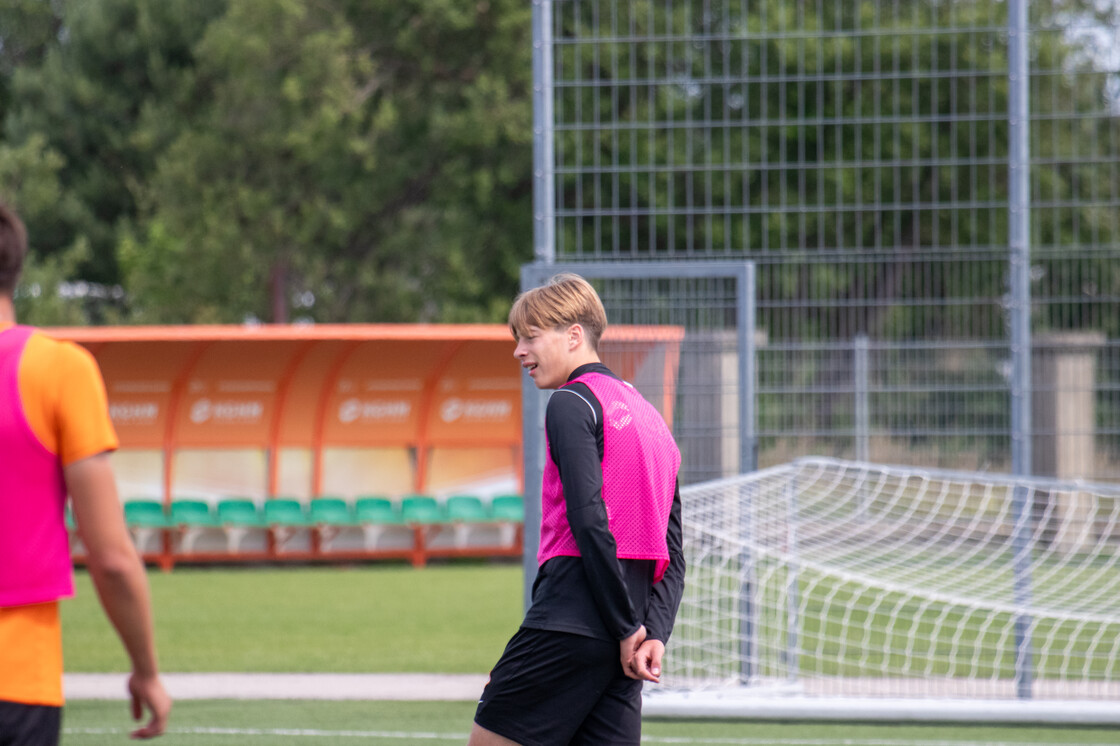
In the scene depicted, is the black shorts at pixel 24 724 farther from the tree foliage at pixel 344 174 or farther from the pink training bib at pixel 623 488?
the tree foliage at pixel 344 174

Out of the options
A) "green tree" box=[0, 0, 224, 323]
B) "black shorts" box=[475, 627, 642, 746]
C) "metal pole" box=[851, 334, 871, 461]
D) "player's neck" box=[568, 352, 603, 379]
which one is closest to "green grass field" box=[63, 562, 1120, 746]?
"metal pole" box=[851, 334, 871, 461]

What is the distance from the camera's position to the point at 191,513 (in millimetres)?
14281

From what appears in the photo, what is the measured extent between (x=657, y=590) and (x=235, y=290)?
25.2 meters

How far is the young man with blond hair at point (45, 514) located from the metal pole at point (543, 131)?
518 cm

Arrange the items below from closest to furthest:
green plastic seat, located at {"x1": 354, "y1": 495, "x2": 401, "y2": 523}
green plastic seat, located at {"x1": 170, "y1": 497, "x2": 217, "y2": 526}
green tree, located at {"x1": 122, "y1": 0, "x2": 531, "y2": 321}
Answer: green plastic seat, located at {"x1": 170, "y1": 497, "x2": 217, "y2": 526} < green plastic seat, located at {"x1": 354, "y1": 495, "x2": 401, "y2": 523} < green tree, located at {"x1": 122, "y1": 0, "x2": 531, "y2": 321}

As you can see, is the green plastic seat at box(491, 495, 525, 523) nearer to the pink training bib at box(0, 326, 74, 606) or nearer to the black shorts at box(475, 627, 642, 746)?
the black shorts at box(475, 627, 642, 746)

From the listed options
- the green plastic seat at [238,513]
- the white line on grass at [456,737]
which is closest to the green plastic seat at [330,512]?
the green plastic seat at [238,513]

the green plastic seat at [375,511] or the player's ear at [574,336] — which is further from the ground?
the player's ear at [574,336]


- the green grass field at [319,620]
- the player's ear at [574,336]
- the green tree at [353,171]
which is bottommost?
the green grass field at [319,620]

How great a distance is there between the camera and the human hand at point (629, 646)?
9.57ft

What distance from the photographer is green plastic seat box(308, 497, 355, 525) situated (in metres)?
14.3

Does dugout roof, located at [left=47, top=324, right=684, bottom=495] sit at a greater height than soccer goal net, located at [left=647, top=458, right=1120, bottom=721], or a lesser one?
greater

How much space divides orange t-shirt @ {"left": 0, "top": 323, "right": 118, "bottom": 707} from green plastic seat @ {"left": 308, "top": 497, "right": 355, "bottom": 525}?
40.0ft

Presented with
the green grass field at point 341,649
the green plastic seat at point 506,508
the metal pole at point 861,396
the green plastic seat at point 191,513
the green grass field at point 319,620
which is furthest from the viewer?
the green plastic seat at point 506,508
